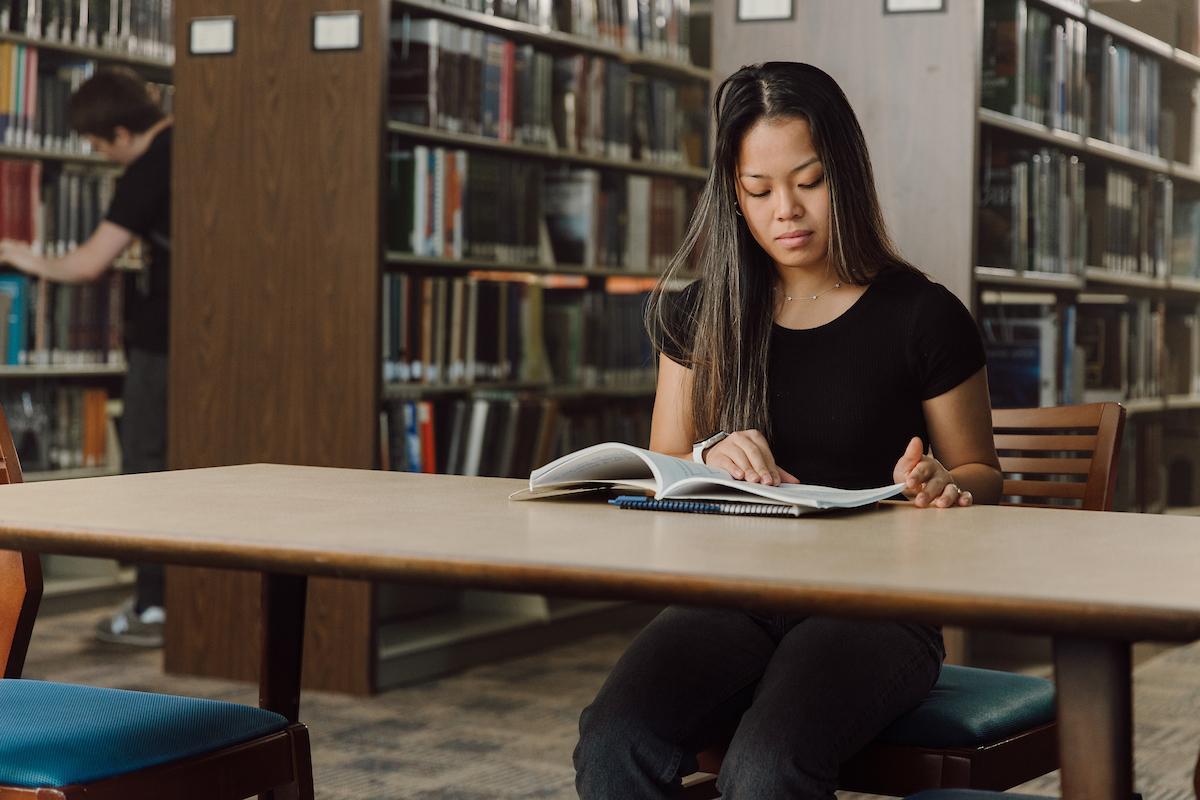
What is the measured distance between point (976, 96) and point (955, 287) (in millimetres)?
394

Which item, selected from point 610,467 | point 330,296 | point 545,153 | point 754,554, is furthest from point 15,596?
point 545,153

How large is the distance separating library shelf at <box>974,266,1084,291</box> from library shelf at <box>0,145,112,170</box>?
2.66 metres

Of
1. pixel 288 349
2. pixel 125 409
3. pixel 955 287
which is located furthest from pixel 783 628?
pixel 125 409

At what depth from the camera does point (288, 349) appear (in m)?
3.58

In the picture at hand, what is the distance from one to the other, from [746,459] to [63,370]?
3.45 m

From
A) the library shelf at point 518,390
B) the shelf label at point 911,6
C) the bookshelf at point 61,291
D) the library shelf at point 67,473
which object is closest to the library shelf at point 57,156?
the bookshelf at point 61,291

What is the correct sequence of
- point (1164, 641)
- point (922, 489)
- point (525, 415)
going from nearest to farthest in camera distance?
point (1164, 641) → point (922, 489) → point (525, 415)

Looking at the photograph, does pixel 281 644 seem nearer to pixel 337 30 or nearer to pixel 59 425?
pixel 337 30

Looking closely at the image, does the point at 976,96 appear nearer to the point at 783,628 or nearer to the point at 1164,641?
the point at 783,628

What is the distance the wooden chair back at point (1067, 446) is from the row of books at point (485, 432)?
1875 mm

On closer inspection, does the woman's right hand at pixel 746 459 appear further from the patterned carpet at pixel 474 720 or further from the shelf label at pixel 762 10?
the shelf label at pixel 762 10

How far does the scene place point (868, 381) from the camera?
5.95ft

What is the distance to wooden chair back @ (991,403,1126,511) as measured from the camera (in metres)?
1.87

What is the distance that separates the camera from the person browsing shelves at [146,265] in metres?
4.09
